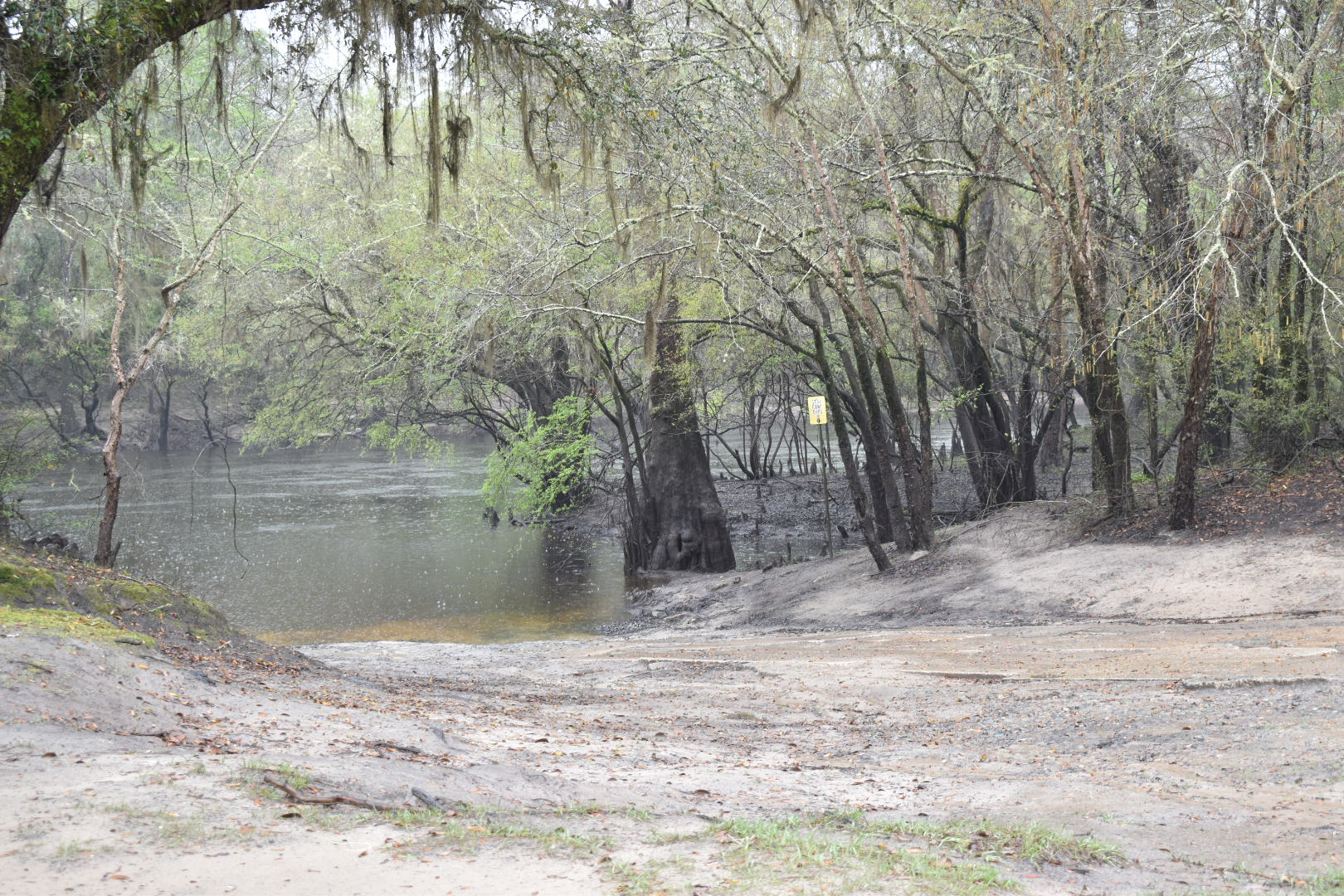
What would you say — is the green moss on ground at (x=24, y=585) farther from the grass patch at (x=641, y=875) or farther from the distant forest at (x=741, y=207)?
the grass patch at (x=641, y=875)

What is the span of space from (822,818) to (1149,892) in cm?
142

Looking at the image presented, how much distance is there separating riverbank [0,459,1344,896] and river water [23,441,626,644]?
7.34m

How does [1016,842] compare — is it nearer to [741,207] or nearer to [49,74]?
[49,74]

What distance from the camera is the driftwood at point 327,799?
14.7 feet

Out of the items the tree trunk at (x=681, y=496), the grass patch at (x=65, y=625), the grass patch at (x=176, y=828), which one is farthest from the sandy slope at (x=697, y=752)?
the tree trunk at (x=681, y=496)

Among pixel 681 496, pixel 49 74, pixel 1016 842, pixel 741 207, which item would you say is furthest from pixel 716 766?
pixel 681 496

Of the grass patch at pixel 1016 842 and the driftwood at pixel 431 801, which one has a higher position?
the driftwood at pixel 431 801

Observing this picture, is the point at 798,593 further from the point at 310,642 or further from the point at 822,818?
the point at 822,818

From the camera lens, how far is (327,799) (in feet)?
14.9

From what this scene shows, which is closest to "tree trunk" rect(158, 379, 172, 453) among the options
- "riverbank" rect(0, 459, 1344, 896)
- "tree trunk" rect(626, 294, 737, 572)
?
"tree trunk" rect(626, 294, 737, 572)

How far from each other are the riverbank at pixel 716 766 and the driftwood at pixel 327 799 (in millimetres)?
20

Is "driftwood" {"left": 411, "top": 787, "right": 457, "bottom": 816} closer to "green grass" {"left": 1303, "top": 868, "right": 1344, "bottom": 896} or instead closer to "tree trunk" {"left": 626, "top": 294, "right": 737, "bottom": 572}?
"green grass" {"left": 1303, "top": 868, "right": 1344, "bottom": 896}

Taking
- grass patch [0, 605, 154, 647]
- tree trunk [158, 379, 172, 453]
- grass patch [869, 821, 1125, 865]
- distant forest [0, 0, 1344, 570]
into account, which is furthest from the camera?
tree trunk [158, 379, 172, 453]

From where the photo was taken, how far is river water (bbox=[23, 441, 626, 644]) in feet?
63.3
